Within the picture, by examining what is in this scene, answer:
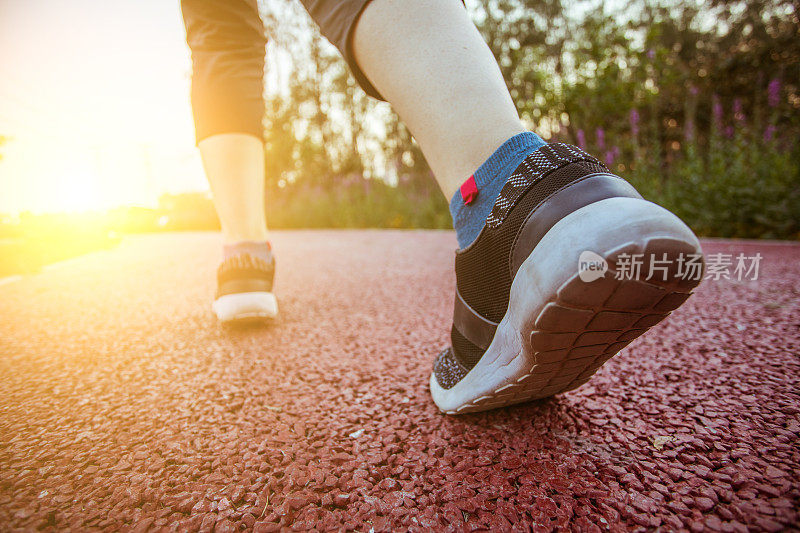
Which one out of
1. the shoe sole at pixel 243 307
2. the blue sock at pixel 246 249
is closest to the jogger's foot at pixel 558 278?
the shoe sole at pixel 243 307

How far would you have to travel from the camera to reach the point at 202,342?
1253 mm

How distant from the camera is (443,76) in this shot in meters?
0.68

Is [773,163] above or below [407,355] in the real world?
above

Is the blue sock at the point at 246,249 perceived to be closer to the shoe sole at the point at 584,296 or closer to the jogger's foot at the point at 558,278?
the jogger's foot at the point at 558,278

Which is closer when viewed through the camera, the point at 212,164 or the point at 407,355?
the point at 407,355

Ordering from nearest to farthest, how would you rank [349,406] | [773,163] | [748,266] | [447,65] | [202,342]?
[447,65], [349,406], [202,342], [748,266], [773,163]

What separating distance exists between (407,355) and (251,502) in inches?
22.8

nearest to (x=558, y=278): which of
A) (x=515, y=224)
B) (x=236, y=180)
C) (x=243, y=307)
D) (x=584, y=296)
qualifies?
(x=584, y=296)

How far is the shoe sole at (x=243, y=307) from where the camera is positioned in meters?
1.28

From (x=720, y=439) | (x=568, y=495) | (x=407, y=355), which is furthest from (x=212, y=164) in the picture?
(x=720, y=439)

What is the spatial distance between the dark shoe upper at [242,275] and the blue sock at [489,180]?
2.72 feet

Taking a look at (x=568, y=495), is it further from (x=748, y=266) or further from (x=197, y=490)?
(x=748, y=266)
